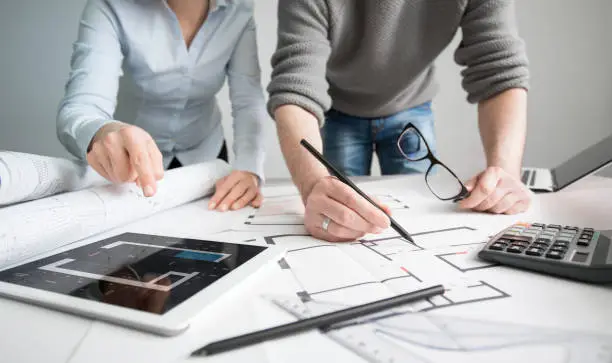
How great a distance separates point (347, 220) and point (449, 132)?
1.45 m

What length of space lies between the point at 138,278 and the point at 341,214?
0.76ft

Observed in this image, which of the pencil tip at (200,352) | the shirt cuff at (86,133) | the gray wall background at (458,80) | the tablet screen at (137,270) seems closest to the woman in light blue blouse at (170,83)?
the shirt cuff at (86,133)

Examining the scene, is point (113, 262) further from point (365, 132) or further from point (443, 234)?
point (365, 132)

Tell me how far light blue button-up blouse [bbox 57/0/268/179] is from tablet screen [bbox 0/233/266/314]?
33 cm

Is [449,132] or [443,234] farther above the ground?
[443,234]

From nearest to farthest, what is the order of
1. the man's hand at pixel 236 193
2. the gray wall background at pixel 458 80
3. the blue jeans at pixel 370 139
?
the man's hand at pixel 236 193
the blue jeans at pixel 370 139
the gray wall background at pixel 458 80

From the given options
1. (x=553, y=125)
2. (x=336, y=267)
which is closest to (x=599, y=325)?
(x=336, y=267)

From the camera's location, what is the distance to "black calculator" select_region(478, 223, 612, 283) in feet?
1.17

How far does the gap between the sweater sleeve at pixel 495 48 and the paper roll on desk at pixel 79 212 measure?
0.60 meters

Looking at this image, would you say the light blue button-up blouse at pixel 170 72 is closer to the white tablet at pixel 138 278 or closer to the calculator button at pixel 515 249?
the white tablet at pixel 138 278

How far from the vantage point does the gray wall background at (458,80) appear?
133 centimetres

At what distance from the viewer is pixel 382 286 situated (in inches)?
14.2

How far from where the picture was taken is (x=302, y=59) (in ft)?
2.37

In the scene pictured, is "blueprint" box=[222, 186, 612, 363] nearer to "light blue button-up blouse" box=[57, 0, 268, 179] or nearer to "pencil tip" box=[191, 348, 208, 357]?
"pencil tip" box=[191, 348, 208, 357]
